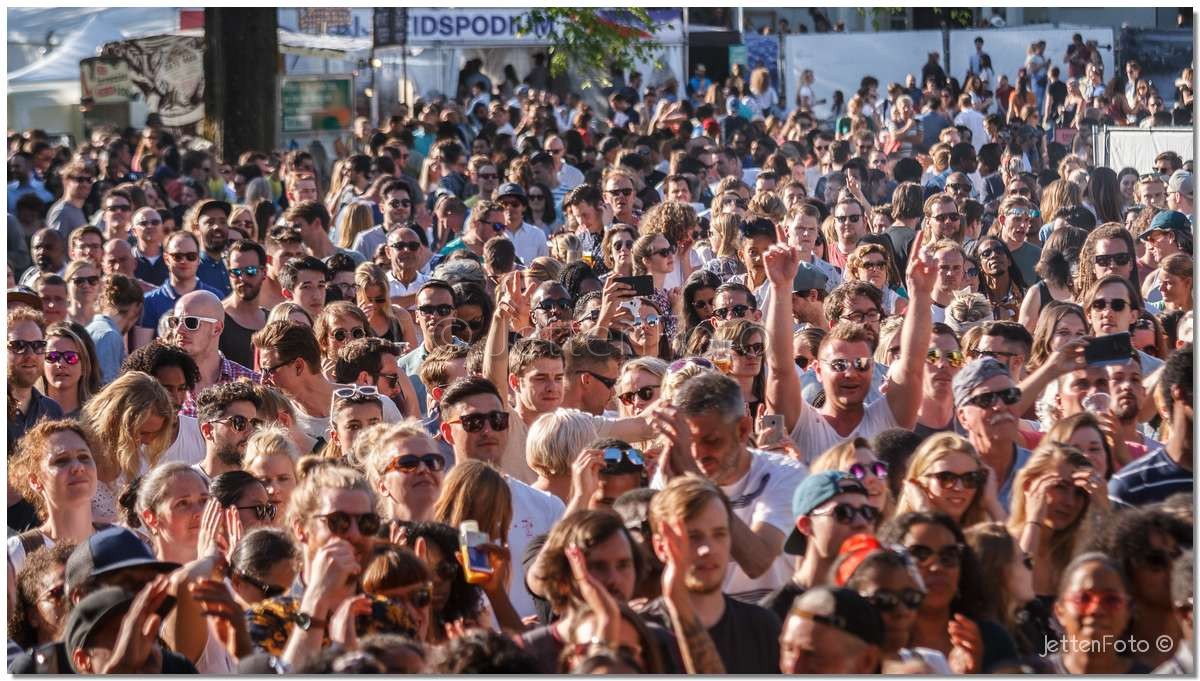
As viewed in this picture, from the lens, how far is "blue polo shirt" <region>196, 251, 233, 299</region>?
35.0 ft

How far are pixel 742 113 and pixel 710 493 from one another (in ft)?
68.8

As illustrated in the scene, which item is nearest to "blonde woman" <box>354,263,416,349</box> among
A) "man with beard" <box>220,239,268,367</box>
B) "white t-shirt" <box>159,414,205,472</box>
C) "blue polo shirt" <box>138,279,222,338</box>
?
"man with beard" <box>220,239,268,367</box>

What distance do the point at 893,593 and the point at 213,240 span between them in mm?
7687

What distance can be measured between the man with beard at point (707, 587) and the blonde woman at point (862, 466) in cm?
46

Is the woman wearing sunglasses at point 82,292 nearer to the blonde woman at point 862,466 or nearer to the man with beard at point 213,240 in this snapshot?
the man with beard at point 213,240

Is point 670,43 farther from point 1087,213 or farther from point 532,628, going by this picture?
point 532,628

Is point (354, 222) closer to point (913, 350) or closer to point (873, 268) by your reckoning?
point (873, 268)

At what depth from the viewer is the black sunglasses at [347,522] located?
476 centimetres

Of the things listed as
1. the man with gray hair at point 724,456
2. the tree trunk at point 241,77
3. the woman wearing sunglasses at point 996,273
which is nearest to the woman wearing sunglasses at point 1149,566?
the man with gray hair at point 724,456

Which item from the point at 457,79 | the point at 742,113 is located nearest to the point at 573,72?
the point at 457,79

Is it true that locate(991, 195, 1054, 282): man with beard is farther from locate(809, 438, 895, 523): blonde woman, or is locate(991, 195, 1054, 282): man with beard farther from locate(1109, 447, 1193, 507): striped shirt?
locate(809, 438, 895, 523): blonde woman

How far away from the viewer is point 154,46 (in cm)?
2206

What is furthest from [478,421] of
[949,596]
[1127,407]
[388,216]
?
[388,216]

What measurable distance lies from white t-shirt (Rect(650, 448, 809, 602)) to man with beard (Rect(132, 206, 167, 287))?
6.38 m
